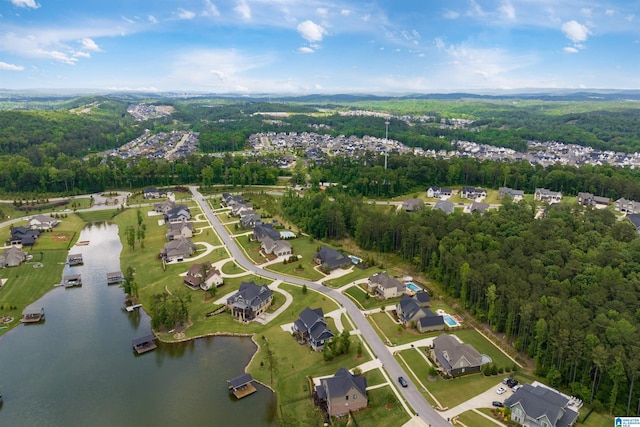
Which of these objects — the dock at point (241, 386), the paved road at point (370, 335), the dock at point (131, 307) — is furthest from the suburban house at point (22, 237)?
the dock at point (241, 386)

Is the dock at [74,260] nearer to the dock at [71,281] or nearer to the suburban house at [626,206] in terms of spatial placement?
the dock at [71,281]

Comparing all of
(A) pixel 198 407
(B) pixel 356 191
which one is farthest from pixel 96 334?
(B) pixel 356 191

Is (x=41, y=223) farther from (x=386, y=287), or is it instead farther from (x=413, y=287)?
(x=413, y=287)

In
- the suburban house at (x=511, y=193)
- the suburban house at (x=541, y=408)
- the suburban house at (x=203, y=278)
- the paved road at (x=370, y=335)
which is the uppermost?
the suburban house at (x=511, y=193)

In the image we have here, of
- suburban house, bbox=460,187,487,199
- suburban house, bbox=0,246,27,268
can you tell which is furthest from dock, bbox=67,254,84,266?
suburban house, bbox=460,187,487,199

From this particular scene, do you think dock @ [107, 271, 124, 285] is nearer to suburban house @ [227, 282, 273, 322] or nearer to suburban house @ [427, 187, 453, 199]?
suburban house @ [227, 282, 273, 322]

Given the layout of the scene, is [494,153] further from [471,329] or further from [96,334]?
[96,334]
